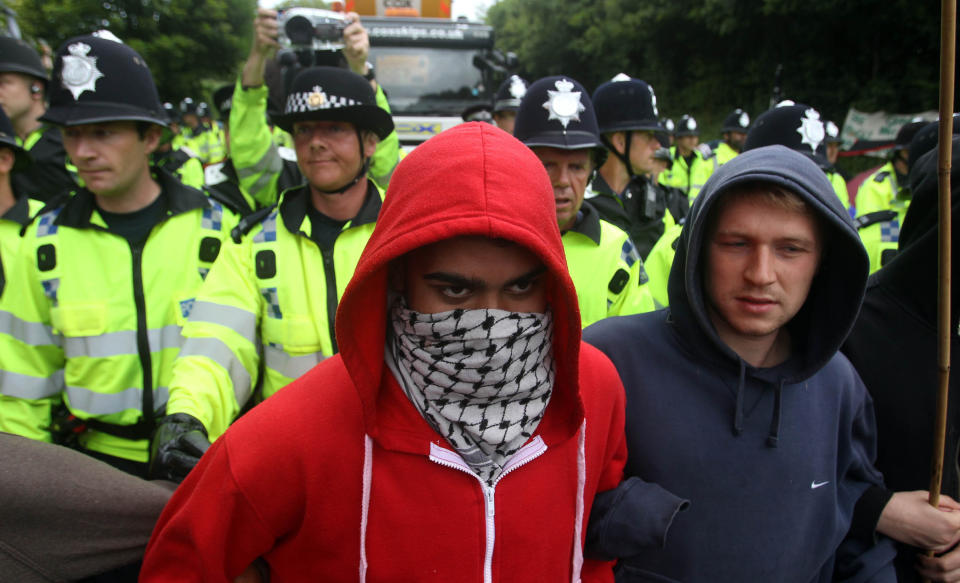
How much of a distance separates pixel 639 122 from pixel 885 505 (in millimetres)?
3152

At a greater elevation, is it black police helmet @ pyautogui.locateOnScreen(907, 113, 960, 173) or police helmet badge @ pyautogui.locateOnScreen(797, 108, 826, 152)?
police helmet badge @ pyautogui.locateOnScreen(797, 108, 826, 152)

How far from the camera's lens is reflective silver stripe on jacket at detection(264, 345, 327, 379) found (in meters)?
2.37

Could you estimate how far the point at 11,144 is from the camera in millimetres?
2889

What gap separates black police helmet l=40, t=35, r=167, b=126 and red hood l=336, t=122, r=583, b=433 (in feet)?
6.09

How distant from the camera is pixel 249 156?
3.60 metres

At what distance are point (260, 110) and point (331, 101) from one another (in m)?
0.93

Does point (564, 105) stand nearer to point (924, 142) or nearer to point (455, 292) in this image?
point (455, 292)

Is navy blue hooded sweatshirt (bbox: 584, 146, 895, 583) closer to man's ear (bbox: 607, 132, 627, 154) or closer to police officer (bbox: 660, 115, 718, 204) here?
man's ear (bbox: 607, 132, 627, 154)

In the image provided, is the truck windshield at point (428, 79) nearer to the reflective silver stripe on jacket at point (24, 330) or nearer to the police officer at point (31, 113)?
the police officer at point (31, 113)

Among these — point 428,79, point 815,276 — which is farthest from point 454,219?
point 428,79

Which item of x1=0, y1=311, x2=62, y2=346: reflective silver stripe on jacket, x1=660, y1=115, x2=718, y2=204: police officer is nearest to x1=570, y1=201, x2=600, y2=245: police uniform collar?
x1=0, y1=311, x2=62, y2=346: reflective silver stripe on jacket

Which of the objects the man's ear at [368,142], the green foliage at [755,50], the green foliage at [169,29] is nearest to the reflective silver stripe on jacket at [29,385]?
the man's ear at [368,142]

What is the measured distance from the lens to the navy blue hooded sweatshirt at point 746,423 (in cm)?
162

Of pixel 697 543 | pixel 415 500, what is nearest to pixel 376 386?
pixel 415 500
